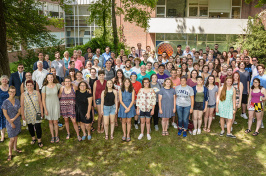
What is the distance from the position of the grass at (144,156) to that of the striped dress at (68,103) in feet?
3.16

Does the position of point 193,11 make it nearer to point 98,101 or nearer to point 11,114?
point 98,101

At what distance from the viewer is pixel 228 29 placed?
19.8m

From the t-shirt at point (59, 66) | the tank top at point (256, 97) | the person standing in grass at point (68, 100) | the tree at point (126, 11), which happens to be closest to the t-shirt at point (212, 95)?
the tank top at point (256, 97)

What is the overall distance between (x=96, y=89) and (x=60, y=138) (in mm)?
1951

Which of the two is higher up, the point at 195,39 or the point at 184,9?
the point at 184,9

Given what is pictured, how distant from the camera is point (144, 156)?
5.85 m

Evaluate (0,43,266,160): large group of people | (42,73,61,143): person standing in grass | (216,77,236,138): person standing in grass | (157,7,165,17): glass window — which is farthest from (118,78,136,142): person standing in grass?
(157,7,165,17): glass window

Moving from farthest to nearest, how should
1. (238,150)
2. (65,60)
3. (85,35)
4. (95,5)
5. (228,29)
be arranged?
1. (85,35)
2. (228,29)
3. (95,5)
4. (65,60)
5. (238,150)

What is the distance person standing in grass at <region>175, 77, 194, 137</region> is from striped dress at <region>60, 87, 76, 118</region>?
3.14m

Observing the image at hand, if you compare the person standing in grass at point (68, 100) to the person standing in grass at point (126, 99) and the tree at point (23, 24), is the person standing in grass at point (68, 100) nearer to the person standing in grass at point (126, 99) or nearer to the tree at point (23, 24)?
the person standing in grass at point (126, 99)

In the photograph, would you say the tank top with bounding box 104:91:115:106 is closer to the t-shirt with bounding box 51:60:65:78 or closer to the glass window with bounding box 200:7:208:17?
the t-shirt with bounding box 51:60:65:78

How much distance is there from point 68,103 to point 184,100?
11.4ft

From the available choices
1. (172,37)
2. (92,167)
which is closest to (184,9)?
(172,37)

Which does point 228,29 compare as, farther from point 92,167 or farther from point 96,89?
point 92,167
